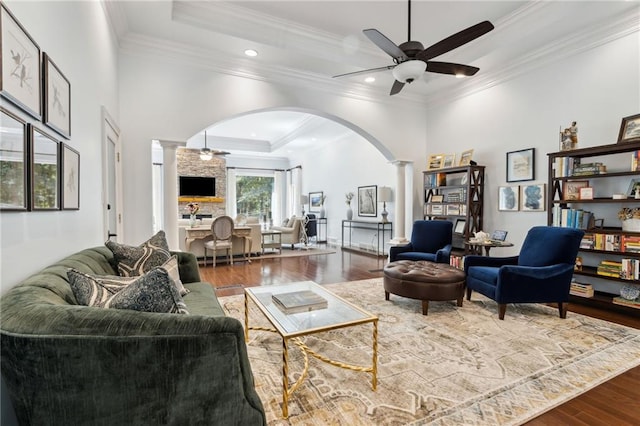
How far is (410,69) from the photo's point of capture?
287 cm

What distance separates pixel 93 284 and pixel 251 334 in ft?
5.58

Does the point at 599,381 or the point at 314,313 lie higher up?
the point at 314,313

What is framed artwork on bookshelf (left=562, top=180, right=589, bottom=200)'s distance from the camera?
3721mm

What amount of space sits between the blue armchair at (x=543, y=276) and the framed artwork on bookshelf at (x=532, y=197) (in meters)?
1.09

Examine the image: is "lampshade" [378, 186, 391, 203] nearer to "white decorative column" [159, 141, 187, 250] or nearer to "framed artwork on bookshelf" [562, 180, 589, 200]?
"framed artwork on bookshelf" [562, 180, 589, 200]

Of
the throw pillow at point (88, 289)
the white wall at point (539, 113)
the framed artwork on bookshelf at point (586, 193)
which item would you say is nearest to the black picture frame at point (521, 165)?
the white wall at point (539, 113)

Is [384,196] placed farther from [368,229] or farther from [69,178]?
[69,178]

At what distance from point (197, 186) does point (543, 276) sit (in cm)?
948

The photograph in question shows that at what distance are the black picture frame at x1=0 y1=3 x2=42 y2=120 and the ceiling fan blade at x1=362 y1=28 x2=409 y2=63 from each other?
2.15 metres

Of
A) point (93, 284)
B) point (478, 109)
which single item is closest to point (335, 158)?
point (478, 109)

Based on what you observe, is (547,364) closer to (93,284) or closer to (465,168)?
(93,284)

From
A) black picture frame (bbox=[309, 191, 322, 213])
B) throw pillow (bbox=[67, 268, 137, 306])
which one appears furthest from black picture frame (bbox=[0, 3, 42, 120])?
black picture frame (bbox=[309, 191, 322, 213])

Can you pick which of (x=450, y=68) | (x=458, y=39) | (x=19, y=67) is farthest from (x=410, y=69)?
(x=19, y=67)

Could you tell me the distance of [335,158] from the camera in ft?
30.5
